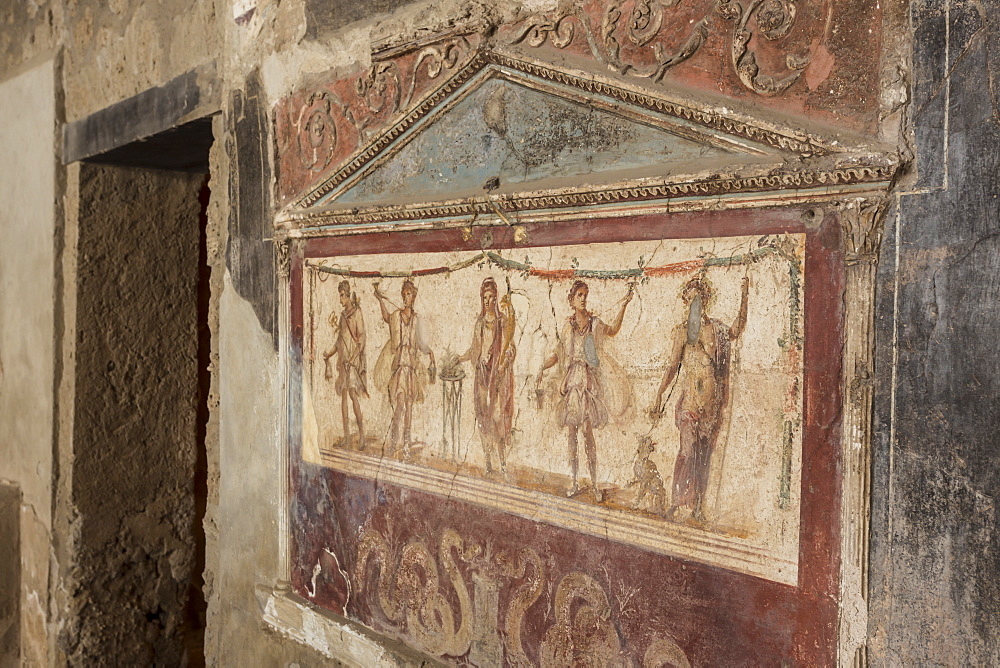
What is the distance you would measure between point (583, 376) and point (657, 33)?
2.77 feet

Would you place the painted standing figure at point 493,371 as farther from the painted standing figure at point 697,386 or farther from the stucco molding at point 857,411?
the stucco molding at point 857,411

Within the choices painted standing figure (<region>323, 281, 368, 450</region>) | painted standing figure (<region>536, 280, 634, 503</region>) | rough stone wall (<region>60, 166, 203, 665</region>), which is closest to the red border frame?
painted standing figure (<region>536, 280, 634, 503</region>)

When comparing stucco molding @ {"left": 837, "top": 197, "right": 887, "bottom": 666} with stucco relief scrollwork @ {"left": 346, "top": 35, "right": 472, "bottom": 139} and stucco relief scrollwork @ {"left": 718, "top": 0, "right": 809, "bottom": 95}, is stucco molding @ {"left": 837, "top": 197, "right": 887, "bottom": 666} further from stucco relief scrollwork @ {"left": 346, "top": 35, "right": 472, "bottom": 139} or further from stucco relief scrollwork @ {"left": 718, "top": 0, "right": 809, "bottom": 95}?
stucco relief scrollwork @ {"left": 346, "top": 35, "right": 472, "bottom": 139}

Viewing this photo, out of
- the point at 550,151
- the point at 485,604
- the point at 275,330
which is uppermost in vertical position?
the point at 550,151

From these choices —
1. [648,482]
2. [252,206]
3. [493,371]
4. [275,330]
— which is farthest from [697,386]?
[252,206]

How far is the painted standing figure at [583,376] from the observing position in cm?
195

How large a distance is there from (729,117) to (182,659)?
4.09m

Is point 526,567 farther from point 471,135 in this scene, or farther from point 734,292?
point 471,135

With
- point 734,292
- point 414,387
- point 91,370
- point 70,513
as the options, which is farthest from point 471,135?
point 70,513

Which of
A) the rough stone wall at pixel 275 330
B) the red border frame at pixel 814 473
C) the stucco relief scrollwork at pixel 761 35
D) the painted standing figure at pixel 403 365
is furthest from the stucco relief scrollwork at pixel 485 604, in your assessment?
the stucco relief scrollwork at pixel 761 35

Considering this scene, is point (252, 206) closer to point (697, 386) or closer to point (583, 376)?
point (583, 376)

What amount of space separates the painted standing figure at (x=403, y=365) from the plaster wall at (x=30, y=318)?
2.35 meters

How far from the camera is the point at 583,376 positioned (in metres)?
1.99

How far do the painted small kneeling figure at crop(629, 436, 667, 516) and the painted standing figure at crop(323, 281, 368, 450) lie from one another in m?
1.07
